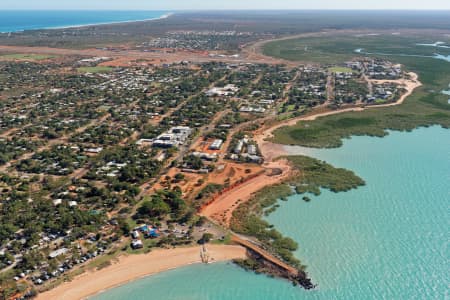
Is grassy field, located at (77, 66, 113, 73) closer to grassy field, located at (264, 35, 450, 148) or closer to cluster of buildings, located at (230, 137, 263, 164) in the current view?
grassy field, located at (264, 35, 450, 148)

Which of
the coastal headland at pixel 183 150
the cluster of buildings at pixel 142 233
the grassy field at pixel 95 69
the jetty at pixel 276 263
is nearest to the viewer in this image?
the jetty at pixel 276 263

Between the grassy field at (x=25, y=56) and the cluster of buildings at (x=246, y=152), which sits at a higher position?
the grassy field at (x=25, y=56)

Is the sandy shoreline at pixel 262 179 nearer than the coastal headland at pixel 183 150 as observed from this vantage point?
No

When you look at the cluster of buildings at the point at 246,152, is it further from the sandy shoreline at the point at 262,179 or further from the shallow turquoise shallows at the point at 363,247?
the shallow turquoise shallows at the point at 363,247

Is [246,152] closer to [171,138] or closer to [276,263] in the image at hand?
[171,138]

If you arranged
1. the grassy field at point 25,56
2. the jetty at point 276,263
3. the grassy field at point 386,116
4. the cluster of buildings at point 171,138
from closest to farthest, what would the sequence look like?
1. the jetty at point 276,263
2. the cluster of buildings at point 171,138
3. the grassy field at point 386,116
4. the grassy field at point 25,56

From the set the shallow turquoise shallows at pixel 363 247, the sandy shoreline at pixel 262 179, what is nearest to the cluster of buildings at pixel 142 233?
the shallow turquoise shallows at pixel 363 247

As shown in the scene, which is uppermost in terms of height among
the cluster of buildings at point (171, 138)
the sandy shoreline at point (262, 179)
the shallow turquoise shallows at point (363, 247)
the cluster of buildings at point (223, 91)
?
the cluster of buildings at point (223, 91)

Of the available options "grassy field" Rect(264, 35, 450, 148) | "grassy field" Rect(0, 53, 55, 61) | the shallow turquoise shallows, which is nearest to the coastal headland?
"grassy field" Rect(264, 35, 450, 148)
